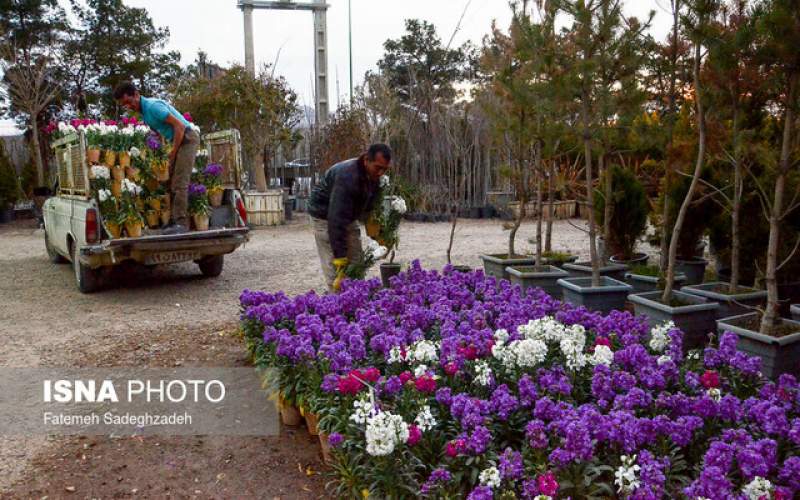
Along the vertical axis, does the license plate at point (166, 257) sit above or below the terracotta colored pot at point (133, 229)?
below

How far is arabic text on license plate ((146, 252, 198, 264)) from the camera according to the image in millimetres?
Result: 6742

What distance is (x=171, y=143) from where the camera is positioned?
7031 mm

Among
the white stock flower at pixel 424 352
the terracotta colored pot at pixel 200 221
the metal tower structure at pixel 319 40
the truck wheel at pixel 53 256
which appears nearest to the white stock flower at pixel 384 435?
the white stock flower at pixel 424 352

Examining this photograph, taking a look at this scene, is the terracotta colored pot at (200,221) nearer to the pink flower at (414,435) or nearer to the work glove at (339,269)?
the work glove at (339,269)

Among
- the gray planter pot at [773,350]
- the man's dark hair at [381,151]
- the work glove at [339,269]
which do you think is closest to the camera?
the gray planter pot at [773,350]

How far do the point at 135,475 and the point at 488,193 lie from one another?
1396cm

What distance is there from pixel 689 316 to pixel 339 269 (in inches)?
103

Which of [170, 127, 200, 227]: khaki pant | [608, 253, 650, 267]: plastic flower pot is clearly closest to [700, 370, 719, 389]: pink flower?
[608, 253, 650, 267]: plastic flower pot

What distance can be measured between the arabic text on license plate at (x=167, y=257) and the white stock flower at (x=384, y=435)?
199 inches

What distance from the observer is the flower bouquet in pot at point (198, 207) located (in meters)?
7.30

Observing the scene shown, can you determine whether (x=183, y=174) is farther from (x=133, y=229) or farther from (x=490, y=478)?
(x=490, y=478)

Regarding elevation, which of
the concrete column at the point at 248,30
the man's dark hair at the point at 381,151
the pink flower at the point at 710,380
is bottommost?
the pink flower at the point at 710,380

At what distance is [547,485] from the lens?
6.70 feet

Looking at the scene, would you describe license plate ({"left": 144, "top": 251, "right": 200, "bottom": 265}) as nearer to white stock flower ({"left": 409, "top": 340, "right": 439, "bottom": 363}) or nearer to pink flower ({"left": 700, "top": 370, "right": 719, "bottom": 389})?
white stock flower ({"left": 409, "top": 340, "right": 439, "bottom": 363})
